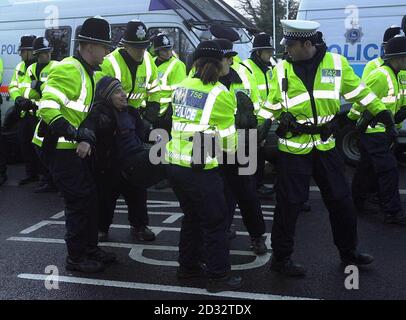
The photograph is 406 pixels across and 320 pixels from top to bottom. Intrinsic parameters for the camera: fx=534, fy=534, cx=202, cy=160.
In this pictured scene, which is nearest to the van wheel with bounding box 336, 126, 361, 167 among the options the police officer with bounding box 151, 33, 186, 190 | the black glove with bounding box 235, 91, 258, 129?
the police officer with bounding box 151, 33, 186, 190

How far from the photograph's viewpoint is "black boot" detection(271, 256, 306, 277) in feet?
13.5

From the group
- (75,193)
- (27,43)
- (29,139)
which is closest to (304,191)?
(75,193)

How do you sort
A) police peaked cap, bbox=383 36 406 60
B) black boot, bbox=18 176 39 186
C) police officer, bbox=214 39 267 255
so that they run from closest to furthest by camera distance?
police officer, bbox=214 39 267 255, police peaked cap, bbox=383 36 406 60, black boot, bbox=18 176 39 186

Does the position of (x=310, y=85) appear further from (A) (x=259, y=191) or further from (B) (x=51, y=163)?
(A) (x=259, y=191)

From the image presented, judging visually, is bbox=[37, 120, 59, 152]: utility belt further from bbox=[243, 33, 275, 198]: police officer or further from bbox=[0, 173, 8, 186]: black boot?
bbox=[0, 173, 8, 186]: black boot

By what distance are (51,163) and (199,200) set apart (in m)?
1.29

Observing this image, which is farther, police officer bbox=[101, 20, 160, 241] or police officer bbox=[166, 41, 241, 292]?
police officer bbox=[101, 20, 160, 241]

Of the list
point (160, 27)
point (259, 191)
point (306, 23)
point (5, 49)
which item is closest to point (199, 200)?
point (306, 23)

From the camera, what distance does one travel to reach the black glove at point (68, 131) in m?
3.89

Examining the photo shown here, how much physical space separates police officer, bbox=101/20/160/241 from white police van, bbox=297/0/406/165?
3.69 meters

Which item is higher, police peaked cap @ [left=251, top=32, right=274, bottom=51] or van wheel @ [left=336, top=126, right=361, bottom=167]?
police peaked cap @ [left=251, top=32, right=274, bottom=51]

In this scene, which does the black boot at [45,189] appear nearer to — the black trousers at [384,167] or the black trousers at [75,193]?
the black trousers at [75,193]

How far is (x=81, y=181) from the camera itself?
4.17 m

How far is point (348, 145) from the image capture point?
27.5 ft
